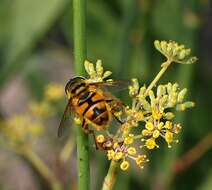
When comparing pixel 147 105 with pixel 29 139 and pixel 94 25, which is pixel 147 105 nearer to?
pixel 29 139

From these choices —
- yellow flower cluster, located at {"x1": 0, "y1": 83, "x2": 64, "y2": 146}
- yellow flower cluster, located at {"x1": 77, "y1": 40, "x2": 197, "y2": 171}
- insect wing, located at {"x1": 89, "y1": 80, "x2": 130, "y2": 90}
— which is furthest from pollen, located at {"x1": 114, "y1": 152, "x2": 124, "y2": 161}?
yellow flower cluster, located at {"x1": 0, "y1": 83, "x2": 64, "y2": 146}

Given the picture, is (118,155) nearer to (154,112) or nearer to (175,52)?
(154,112)

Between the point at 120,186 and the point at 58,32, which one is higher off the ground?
the point at 58,32

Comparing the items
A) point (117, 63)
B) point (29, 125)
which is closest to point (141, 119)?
point (29, 125)

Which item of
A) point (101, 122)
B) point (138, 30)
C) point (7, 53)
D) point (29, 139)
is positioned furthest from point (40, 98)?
point (101, 122)

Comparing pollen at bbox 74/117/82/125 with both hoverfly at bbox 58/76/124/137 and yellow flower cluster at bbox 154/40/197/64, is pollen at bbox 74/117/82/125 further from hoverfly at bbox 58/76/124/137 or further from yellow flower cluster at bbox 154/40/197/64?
yellow flower cluster at bbox 154/40/197/64

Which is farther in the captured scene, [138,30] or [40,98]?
[40,98]
